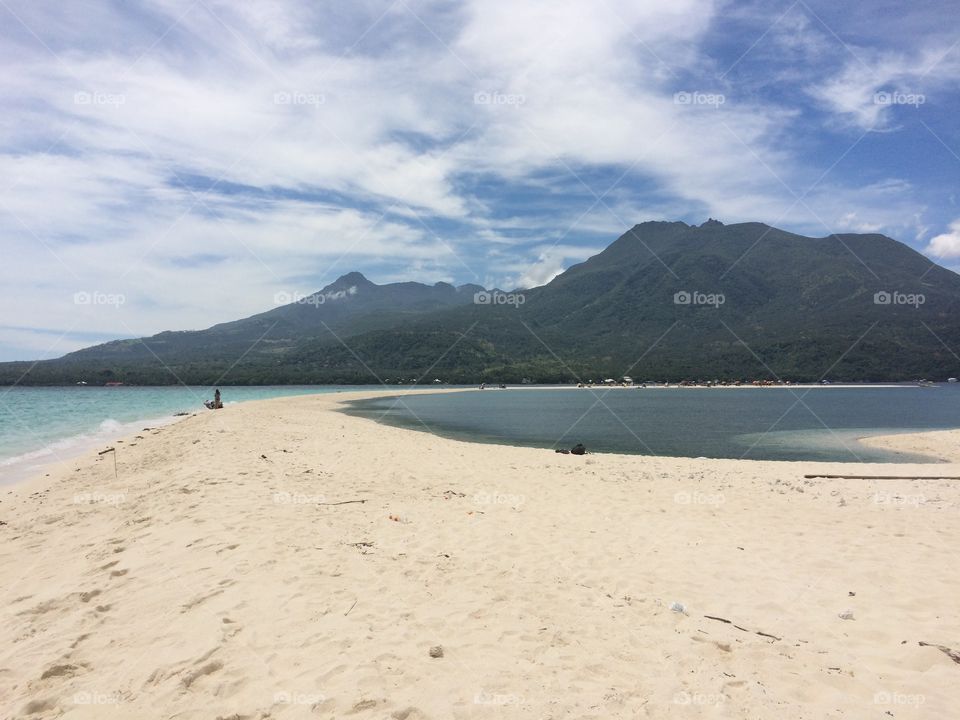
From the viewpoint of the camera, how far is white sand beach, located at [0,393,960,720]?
4.70 m

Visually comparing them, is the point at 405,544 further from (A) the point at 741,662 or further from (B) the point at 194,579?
(A) the point at 741,662

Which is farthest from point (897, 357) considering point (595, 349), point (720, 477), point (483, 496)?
point (483, 496)

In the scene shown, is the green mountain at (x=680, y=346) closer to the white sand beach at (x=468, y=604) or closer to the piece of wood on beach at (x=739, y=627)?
the white sand beach at (x=468, y=604)

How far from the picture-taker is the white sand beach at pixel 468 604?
470 cm

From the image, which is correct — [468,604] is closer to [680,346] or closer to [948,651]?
[948,651]

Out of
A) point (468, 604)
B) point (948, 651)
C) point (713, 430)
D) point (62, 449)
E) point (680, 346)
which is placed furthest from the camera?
point (680, 346)

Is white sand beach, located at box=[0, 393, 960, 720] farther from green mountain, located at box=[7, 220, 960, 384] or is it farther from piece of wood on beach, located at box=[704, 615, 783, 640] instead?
green mountain, located at box=[7, 220, 960, 384]

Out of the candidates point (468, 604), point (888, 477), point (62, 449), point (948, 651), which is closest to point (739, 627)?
point (948, 651)

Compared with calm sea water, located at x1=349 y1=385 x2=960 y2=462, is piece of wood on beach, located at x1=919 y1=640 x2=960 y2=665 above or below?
above

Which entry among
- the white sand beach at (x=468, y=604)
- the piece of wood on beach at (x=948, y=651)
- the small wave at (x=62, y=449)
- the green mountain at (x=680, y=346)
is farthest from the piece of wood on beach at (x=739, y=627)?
the green mountain at (x=680, y=346)

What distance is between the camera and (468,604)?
665 centimetres

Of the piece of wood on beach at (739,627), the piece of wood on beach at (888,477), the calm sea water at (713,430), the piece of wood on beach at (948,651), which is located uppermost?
the piece of wood on beach at (948,651)

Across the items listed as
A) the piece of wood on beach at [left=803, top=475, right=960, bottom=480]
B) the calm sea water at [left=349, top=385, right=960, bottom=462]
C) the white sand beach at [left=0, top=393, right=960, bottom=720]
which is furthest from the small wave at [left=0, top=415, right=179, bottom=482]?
the piece of wood on beach at [left=803, top=475, right=960, bottom=480]

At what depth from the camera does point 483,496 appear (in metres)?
13.5
